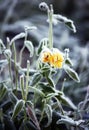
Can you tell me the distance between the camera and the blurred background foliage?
1527 mm

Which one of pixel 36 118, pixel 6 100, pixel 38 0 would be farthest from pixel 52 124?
pixel 38 0

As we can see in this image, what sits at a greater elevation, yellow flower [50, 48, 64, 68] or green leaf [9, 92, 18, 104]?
yellow flower [50, 48, 64, 68]

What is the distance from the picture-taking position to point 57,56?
33.3 inches

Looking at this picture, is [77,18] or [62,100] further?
[77,18]

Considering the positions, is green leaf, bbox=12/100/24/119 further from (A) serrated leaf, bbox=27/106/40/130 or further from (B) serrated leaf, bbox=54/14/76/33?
(B) serrated leaf, bbox=54/14/76/33

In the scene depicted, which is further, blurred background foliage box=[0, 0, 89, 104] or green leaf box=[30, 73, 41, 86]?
blurred background foliage box=[0, 0, 89, 104]

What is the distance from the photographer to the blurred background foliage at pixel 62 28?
5.01 ft

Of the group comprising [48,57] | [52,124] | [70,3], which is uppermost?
[70,3]

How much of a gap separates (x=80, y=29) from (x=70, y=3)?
1.37ft

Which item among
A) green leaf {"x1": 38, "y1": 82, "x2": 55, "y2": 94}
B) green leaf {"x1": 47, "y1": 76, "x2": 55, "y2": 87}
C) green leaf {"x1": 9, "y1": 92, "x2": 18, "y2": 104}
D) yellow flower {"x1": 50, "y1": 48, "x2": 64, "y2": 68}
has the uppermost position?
yellow flower {"x1": 50, "y1": 48, "x2": 64, "y2": 68}

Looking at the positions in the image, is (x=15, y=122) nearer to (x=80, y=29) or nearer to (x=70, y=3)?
(x=80, y=29)

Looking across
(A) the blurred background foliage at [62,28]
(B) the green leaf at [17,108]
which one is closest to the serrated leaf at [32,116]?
(B) the green leaf at [17,108]

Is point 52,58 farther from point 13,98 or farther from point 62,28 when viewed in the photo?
point 62,28

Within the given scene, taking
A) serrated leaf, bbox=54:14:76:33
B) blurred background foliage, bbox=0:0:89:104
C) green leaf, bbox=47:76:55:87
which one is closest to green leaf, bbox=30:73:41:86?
green leaf, bbox=47:76:55:87
